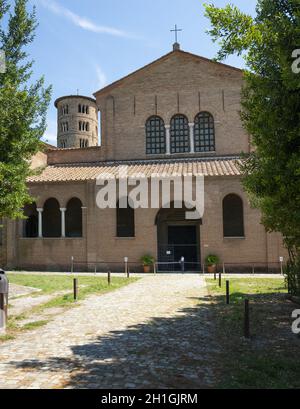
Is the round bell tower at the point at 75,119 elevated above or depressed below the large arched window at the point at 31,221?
above

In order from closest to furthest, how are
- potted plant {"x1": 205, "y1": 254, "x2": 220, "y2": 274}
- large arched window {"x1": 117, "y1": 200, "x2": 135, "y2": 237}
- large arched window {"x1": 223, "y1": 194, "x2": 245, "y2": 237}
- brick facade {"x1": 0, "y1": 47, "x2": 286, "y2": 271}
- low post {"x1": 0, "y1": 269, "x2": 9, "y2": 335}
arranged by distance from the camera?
low post {"x1": 0, "y1": 269, "x2": 9, "y2": 335}, potted plant {"x1": 205, "y1": 254, "x2": 220, "y2": 274}, brick facade {"x1": 0, "y1": 47, "x2": 286, "y2": 271}, large arched window {"x1": 223, "y1": 194, "x2": 245, "y2": 237}, large arched window {"x1": 117, "y1": 200, "x2": 135, "y2": 237}

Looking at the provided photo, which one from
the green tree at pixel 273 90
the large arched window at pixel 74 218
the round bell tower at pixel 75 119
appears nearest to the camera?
the green tree at pixel 273 90

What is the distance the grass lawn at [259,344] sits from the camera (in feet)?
17.8

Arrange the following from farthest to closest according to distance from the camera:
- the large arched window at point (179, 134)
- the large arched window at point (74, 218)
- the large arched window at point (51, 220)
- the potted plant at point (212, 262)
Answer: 1. the large arched window at point (51, 220)
2. the large arched window at point (74, 218)
3. the large arched window at point (179, 134)
4. the potted plant at point (212, 262)

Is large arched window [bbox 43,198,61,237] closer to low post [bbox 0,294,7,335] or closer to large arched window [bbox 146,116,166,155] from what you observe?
large arched window [bbox 146,116,166,155]

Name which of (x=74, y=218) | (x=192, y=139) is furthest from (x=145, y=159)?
(x=74, y=218)

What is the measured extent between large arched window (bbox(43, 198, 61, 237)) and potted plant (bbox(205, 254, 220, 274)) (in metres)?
11.9

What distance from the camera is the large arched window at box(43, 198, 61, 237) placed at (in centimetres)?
2803

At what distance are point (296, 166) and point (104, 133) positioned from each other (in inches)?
876

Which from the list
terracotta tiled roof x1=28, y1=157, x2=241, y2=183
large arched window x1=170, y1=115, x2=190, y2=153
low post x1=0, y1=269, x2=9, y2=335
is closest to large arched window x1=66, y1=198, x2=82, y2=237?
terracotta tiled roof x1=28, y1=157, x2=241, y2=183

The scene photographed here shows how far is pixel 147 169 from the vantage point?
25.0 meters

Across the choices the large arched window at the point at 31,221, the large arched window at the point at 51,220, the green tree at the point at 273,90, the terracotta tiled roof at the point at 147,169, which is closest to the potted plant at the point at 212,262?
the terracotta tiled roof at the point at 147,169

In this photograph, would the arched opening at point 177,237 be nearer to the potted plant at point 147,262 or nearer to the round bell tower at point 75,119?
the potted plant at point 147,262
